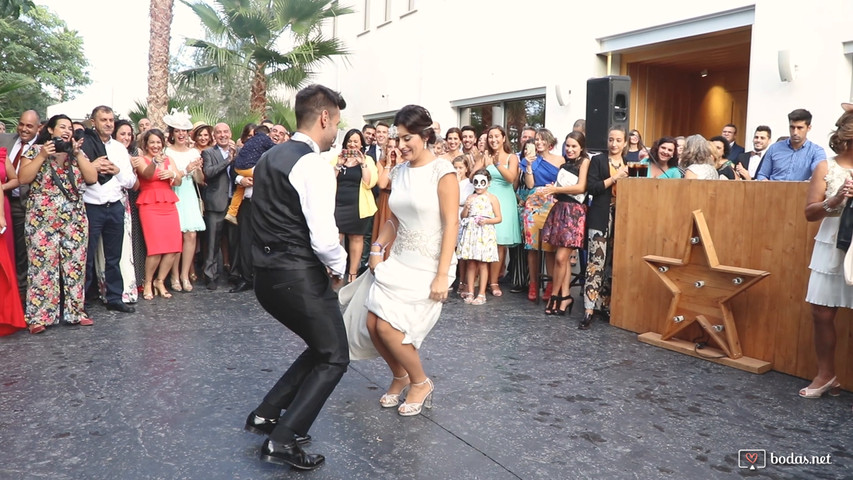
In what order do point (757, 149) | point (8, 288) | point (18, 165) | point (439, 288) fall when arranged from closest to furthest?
point (439, 288) → point (8, 288) → point (18, 165) → point (757, 149)

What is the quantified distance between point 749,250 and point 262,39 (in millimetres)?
14143

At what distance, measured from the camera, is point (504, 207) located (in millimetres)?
8797

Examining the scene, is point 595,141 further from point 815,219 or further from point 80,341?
point 80,341

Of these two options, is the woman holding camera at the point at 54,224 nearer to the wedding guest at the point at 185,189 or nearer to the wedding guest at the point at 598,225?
the wedding guest at the point at 185,189

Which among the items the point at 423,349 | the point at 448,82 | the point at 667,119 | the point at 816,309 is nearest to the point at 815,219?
the point at 816,309

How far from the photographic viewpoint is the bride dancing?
436cm

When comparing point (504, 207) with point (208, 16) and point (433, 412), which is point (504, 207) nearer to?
point (433, 412)

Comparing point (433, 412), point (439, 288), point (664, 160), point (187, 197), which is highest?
point (664, 160)

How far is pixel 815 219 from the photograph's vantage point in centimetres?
494

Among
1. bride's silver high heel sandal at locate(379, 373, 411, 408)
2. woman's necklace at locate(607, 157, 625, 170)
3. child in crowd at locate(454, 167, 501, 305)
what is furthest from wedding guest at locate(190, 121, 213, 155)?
bride's silver high heel sandal at locate(379, 373, 411, 408)

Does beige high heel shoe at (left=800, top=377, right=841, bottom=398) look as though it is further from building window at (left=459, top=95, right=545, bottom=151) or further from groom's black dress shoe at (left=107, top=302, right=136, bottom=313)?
building window at (left=459, top=95, right=545, bottom=151)

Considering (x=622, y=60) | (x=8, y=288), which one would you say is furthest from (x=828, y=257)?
(x=622, y=60)

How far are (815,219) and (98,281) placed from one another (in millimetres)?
6549

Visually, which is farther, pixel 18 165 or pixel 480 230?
pixel 480 230
